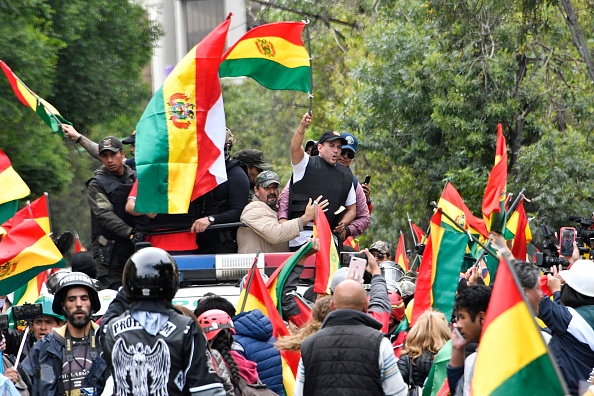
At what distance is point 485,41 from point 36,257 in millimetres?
11203

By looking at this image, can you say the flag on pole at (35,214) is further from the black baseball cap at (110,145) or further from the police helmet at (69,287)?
the police helmet at (69,287)

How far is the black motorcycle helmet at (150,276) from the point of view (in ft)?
18.0

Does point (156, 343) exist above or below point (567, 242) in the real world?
below

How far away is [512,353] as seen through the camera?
499 centimetres

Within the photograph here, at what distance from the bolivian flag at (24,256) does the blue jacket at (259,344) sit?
104 inches

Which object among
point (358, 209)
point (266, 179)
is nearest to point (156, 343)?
point (266, 179)

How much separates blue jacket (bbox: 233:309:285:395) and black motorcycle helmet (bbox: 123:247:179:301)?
1.83m

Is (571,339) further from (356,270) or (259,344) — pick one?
(259,344)

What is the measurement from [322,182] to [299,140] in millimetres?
615

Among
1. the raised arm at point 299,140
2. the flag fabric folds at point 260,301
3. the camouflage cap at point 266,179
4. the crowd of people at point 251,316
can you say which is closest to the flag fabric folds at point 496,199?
the crowd of people at point 251,316

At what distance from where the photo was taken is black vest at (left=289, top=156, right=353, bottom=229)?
1059 centimetres

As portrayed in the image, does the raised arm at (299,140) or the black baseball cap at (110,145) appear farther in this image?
the black baseball cap at (110,145)

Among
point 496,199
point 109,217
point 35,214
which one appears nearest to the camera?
point 109,217

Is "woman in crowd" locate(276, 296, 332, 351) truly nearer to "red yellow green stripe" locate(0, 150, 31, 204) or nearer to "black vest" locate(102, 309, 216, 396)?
"black vest" locate(102, 309, 216, 396)
